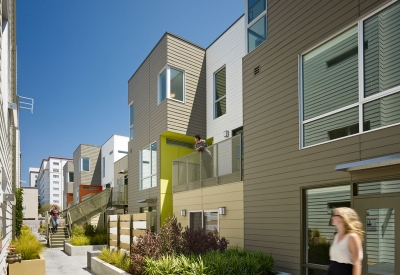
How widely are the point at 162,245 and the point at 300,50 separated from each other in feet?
16.5

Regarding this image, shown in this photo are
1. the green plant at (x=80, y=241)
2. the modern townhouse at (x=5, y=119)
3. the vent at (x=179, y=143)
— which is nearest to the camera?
the modern townhouse at (x=5, y=119)

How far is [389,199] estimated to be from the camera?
17.1 ft

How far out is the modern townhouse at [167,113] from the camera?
43.5 feet

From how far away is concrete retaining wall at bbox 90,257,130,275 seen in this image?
24.9 feet

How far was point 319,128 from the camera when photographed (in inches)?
267

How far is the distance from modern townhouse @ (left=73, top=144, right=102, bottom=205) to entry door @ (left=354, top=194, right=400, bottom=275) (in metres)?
27.2

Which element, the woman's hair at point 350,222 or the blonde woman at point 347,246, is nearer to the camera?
the blonde woman at point 347,246

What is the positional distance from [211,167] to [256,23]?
4504 mm

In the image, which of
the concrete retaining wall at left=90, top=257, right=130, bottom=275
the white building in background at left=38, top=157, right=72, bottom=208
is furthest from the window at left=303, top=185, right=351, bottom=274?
the white building in background at left=38, top=157, right=72, bottom=208

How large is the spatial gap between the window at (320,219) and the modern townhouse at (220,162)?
235 centimetres

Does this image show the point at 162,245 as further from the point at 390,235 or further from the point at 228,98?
the point at 228,98

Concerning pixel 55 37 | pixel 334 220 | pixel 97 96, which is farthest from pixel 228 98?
pixel 97 96

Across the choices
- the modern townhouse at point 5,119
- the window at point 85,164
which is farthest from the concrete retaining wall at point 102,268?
the window at point 85,164

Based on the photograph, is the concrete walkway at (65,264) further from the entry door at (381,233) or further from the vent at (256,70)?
the entry door at (381,233)
